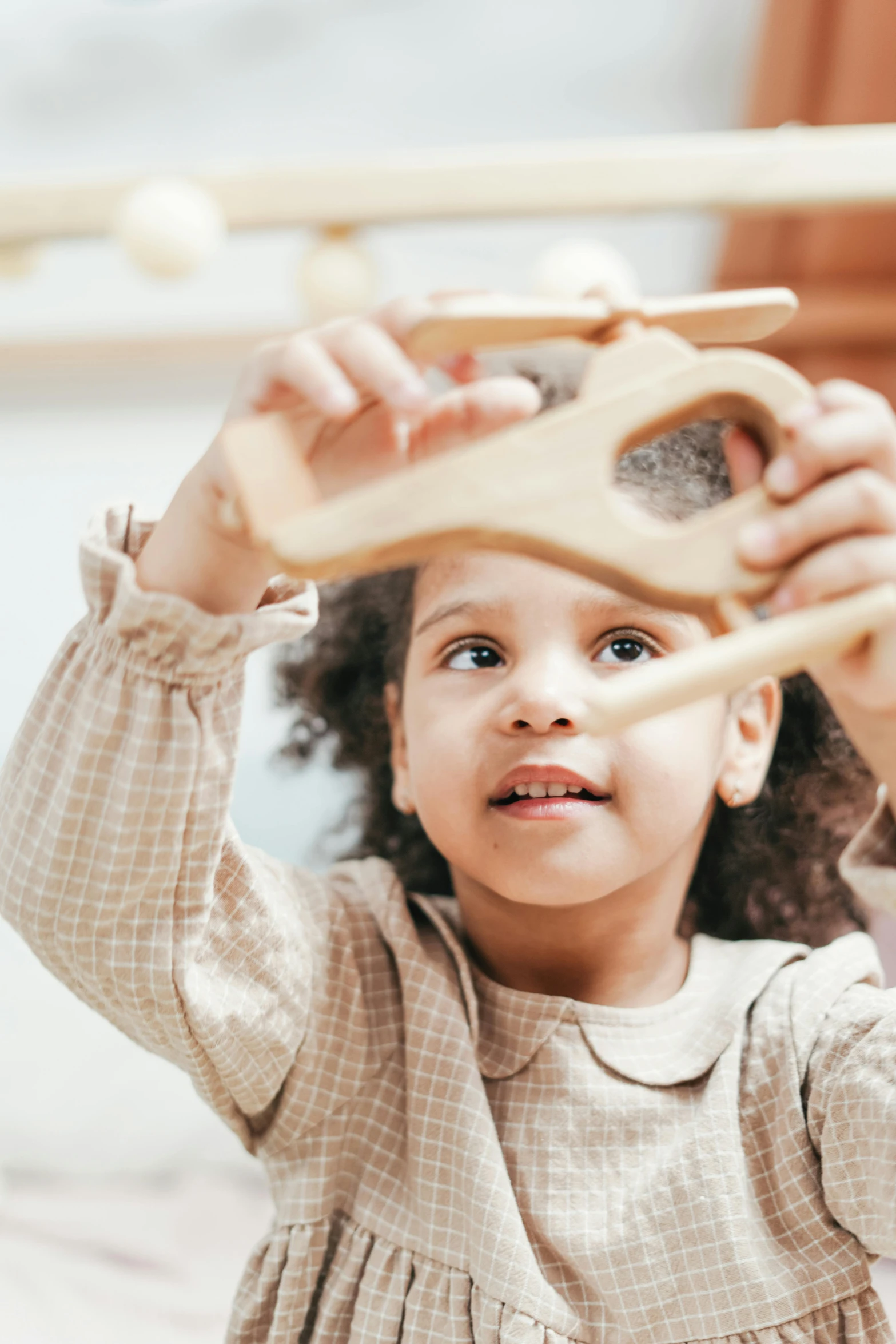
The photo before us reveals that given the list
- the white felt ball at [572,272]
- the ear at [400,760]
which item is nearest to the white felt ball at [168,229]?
the white felt ball at [572,272]

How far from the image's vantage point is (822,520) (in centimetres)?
37

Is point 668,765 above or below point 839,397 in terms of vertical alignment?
below

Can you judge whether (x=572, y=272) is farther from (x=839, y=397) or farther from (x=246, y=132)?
(x=246, y=132)

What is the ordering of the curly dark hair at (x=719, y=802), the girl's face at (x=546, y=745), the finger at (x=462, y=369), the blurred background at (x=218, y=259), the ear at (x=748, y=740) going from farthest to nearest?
the blurred background at (x=218, y=259)
the curly dark hair at (x=719, y=802)
the ear at (x=748, y=740)
the girl's face at (x=546, y=745)
the finger at (x=462, y=369)

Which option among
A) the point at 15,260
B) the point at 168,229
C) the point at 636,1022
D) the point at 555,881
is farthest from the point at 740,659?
the point at 15,260

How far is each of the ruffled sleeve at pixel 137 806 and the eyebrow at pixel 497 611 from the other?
13 centimetres

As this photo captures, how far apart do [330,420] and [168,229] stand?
0.29 metres

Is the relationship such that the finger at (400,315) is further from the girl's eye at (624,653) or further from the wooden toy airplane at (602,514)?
the girl's eye at (624,653)

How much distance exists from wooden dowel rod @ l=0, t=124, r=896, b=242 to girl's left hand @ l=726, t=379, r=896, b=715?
0.36 meters

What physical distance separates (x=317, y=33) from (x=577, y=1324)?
3.34 ft

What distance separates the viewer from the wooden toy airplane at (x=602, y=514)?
1.11 ft

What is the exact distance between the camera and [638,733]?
0.58 m

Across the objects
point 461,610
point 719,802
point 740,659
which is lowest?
point 719,802

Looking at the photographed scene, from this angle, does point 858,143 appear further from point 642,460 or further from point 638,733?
point 638,733
